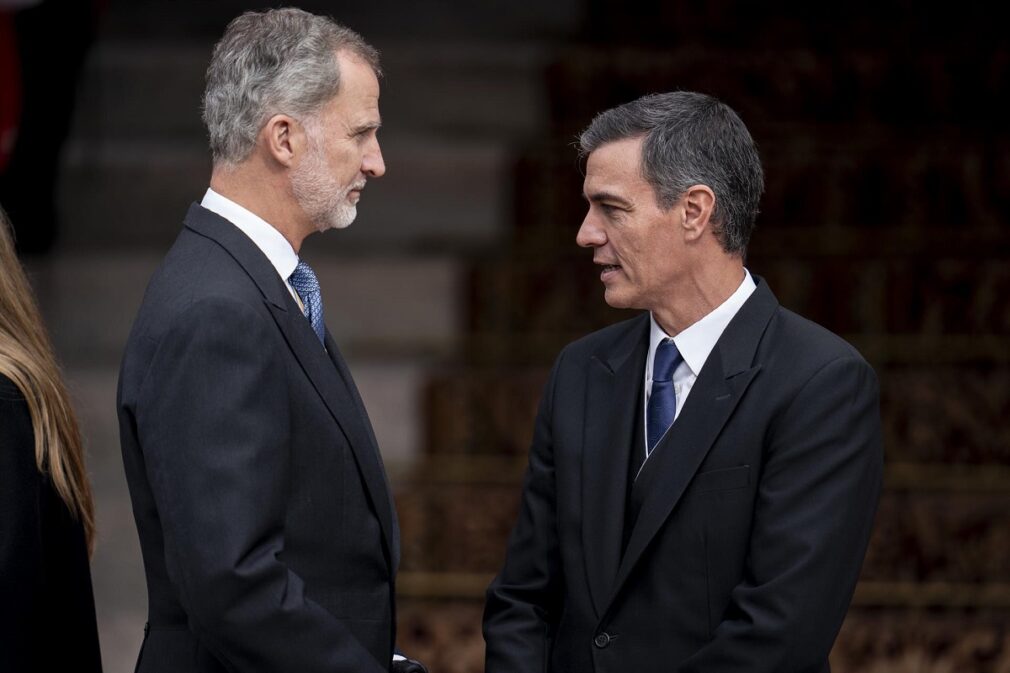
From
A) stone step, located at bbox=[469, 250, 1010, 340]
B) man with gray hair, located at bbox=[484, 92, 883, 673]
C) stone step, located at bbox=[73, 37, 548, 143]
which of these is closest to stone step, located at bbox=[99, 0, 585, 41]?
stone step, located at bbox=[73, 37, 548, 143]

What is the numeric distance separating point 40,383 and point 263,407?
36 centimetres

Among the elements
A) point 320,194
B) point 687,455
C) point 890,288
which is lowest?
point 890,288

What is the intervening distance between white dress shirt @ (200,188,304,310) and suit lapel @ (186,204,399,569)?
1 centimetres

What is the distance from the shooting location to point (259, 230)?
183 centimetres

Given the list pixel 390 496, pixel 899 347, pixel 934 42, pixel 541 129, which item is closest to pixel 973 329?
pixel 899 347

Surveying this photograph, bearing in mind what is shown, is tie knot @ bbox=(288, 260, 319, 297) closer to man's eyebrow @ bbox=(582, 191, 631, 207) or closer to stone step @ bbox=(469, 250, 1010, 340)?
man's eyebrow @ bbox=(582, 191, 631, 207)

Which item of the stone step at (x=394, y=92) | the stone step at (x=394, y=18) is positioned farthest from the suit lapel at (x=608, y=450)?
the stone step at (x=394, y=18)

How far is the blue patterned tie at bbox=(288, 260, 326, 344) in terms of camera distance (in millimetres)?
1900

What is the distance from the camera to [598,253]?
207cm

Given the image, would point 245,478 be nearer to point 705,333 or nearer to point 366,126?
point 366,126

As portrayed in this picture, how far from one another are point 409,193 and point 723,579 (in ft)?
11.5

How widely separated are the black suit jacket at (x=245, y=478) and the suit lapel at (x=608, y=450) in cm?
28

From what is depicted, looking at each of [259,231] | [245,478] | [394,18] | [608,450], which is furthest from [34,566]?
[394,18]

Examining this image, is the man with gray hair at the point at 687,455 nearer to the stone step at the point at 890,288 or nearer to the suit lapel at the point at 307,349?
the suit lapel at the point at 307,349
